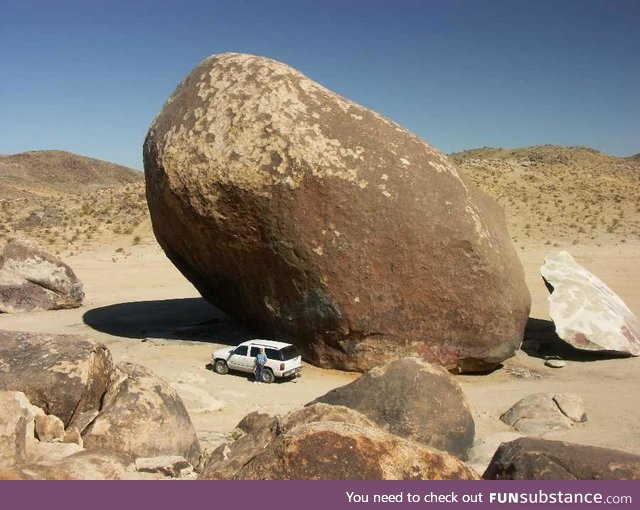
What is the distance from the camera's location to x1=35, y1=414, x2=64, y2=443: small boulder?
538cm

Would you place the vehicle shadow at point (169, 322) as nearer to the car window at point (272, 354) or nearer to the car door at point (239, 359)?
the car door at point (239, 359)

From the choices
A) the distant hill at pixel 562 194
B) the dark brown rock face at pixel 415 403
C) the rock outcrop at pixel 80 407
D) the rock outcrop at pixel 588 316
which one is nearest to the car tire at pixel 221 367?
the dark brown rock face at pixel 415 403

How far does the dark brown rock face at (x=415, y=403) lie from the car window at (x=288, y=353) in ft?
7.49

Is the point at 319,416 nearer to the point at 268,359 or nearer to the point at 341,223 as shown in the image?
the point at 268,359

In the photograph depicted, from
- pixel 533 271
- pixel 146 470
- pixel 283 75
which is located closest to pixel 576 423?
pixel 146 470

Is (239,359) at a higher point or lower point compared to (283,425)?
lower

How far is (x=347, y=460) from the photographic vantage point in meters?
3.77

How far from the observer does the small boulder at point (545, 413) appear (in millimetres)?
7590

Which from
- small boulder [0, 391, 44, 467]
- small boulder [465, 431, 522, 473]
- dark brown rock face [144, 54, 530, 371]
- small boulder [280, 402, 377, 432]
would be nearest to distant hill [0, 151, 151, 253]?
dark brown rock face [144, 54, 530, 371]

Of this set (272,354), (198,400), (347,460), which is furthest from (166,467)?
(272,354)

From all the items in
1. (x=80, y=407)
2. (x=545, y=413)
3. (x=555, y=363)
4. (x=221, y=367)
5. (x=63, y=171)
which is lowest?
(x=221, y=367)

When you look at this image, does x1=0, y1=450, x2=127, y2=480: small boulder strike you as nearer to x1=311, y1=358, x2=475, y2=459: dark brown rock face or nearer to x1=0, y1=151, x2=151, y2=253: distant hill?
x1=311, y1=358, x2=475, y2=459: dark brown rock face

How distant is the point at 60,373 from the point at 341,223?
4.54 meters

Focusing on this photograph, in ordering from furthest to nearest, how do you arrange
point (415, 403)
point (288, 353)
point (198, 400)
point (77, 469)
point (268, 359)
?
point (288, 353) < point (268, 359) < point (198, 400) < point (415, 403) < point (77, 469)
